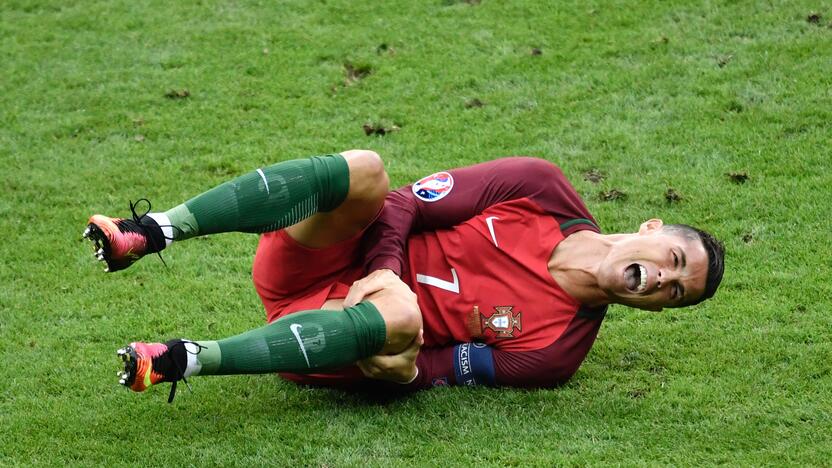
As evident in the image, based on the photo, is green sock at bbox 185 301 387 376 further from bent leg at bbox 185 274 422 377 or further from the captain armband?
the captain armband

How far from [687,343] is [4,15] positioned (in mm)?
7381

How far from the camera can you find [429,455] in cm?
421

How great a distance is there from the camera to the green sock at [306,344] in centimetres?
410

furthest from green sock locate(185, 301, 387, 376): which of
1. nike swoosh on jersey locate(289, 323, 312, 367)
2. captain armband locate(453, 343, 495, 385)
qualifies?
captain armband locate(453, 343, 495, 385)

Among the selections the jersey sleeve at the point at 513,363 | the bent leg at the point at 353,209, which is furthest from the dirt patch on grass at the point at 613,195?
the bent leg at the point at 353,209

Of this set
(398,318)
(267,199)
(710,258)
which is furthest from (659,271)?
(267,199)

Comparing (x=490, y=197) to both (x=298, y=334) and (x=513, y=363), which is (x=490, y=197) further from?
(x=298, y=334)

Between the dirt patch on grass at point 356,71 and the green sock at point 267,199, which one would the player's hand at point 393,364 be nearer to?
the green sock at point 267,199

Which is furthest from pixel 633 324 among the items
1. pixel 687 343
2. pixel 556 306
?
pixel 556 306

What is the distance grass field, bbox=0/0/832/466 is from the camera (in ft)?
14.5

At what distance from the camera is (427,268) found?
4875 mm

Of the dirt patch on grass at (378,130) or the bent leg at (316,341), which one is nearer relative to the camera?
the bent leg at (316,341)

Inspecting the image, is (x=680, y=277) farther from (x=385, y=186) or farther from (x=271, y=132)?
(x=271, y=132)

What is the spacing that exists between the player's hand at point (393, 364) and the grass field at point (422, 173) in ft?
0.73
